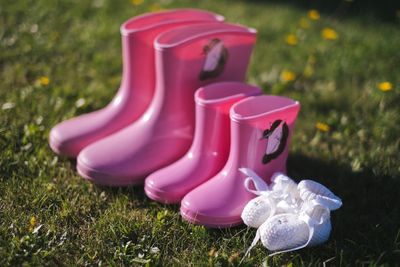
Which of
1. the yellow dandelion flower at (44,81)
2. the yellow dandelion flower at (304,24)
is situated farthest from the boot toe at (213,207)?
the yellow dandelion flower at (304,24)

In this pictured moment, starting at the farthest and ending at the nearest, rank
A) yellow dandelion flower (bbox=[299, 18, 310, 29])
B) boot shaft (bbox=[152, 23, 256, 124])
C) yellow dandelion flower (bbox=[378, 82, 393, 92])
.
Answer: yellow dandelion flower (bbox=[299, 18, 310, 29]) → yellow dandelion flower (bbox=[378, 82, 393, 92]) → boot shaft (bbox=[152, 23, 256, 124])

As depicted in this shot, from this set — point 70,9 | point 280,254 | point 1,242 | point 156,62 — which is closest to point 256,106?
point 156,62

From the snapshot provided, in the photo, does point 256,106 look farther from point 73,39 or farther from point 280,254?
point 73,39

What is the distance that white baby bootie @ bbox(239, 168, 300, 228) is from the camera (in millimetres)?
1580

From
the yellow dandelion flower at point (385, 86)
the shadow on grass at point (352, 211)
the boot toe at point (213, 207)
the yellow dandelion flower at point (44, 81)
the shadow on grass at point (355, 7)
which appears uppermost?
the shadow on grass at point (355, 7)

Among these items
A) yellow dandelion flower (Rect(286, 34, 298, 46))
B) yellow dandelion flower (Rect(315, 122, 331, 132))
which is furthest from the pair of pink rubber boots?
yellow dandelion flower (Rect(286, 34, 298, 46))

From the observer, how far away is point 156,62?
1857mm

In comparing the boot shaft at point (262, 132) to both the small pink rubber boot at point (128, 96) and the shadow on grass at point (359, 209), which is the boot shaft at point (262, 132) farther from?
the small pink rubber boot at point (128, 96)

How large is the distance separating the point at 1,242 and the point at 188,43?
804 millimetres

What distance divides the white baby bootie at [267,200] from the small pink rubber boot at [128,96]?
1.76 feet

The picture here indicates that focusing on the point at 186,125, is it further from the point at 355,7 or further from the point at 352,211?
the point at 355,7

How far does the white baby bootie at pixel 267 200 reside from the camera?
1580 mm

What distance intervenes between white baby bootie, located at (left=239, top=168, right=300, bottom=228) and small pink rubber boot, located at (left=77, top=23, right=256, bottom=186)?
1.09ft

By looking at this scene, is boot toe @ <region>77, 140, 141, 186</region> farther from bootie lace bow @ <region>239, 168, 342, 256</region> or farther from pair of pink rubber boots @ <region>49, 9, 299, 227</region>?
bootie lace bow @ <region>239, 168, 342, 256</region>
